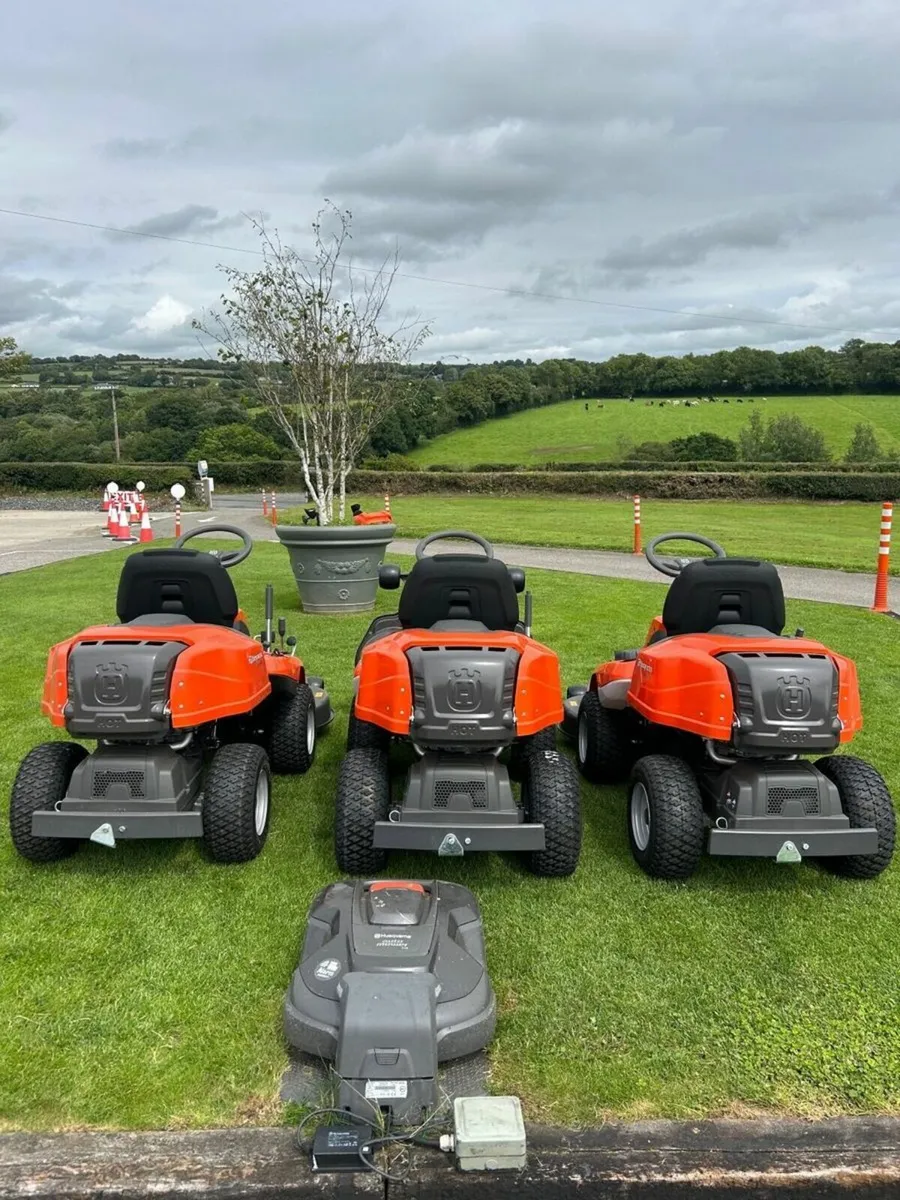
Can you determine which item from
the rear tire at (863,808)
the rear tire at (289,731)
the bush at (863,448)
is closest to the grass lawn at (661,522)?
the rear tire at (863,808)

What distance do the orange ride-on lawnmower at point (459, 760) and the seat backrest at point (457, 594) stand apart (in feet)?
0.87

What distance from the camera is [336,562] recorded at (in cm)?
879

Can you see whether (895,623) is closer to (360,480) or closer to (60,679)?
(60,679)

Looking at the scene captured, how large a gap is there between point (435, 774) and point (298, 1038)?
1267 mm

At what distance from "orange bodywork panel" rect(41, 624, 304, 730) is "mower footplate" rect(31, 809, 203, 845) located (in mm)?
372

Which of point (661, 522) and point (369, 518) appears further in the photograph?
point (661, 522)

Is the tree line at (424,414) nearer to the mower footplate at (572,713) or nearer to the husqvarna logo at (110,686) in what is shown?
the mower footplate at (572,713)

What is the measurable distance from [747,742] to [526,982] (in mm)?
1255

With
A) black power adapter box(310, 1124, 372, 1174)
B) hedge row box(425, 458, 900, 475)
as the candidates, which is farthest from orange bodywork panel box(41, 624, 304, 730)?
hedge row box(425, 458, 900, 475)

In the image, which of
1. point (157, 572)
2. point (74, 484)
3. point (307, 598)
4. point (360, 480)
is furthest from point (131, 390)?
point (157, 572)

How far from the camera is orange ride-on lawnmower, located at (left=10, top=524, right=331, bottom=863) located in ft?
11.2

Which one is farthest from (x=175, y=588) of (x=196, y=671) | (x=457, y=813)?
(x=457, y=813)

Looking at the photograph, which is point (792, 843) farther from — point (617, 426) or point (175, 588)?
point (617, 426)

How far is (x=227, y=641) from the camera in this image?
3789mm
